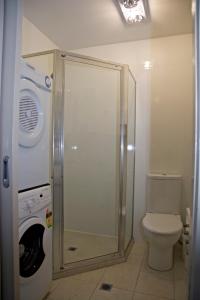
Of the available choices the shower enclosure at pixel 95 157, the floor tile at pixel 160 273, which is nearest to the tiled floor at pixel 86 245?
the shower enclosure at pixel 95 157

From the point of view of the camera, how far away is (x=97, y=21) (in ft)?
7.29

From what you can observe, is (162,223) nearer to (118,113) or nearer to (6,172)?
(118,113)

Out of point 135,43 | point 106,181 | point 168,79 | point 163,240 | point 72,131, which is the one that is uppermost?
point 135,43

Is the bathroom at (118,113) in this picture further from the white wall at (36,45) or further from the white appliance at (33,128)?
the white appliance at (33,128)

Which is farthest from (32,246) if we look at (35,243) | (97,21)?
(97,21)

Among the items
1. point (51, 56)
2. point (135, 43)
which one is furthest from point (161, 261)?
point (135, 43)

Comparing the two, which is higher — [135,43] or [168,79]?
[135,43]

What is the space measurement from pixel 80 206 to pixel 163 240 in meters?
1.13

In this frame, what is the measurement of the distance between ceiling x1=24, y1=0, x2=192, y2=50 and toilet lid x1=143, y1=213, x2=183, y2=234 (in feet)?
6.64

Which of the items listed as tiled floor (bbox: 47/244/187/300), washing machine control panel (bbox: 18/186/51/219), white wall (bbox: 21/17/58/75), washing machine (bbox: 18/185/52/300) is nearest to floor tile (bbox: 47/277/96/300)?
tiled floor (bbox: 47/244/187/300)

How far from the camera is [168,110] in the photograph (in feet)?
8.20

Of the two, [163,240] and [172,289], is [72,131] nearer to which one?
[163,240]

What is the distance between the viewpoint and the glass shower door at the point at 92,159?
2412mm

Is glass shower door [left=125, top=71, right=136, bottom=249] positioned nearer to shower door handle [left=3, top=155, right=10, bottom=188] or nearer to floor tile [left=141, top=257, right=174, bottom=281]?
floor tile [left=141, top=257, right=174, bottom=281]
